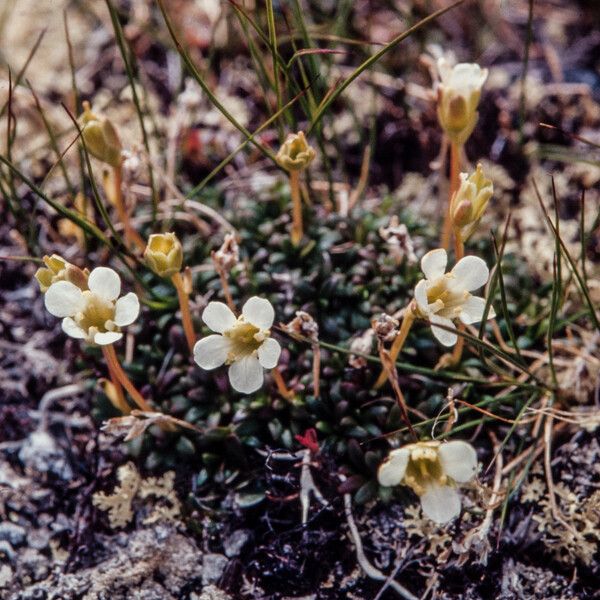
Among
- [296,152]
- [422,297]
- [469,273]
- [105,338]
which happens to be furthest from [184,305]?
[469,273]

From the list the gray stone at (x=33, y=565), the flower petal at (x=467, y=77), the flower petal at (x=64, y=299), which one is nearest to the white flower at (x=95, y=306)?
the flower petal at (x=64, y=299)

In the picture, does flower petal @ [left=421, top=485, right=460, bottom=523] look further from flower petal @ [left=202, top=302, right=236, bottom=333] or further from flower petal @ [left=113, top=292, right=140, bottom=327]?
flower petal @ [left=113, top=292, right=140, bottom=327]

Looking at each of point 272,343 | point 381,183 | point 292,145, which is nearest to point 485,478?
point 272,343

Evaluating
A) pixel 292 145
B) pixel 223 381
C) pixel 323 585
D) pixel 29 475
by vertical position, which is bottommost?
pixel 323 585

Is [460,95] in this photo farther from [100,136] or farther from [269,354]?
[100,136]

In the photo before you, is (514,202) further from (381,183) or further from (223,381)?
(223,381)

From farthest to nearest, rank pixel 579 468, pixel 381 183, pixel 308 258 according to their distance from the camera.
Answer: pixel 381 183 → pixel 308 258 → pixel 579 468
